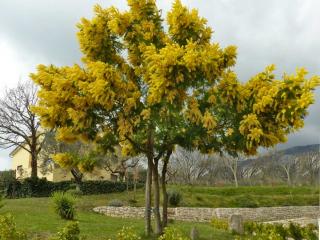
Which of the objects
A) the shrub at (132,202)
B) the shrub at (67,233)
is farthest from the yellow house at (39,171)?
the shrub at (67,233)

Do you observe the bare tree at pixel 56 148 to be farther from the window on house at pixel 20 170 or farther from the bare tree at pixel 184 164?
the bare tree at pixel 184 164

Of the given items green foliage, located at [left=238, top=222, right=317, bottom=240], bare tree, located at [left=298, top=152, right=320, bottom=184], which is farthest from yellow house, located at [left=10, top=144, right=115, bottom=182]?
bare tree, located at [left=298, top=152, right=320, bottom=184]

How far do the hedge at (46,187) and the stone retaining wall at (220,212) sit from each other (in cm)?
852

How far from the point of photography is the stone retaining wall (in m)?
26.3

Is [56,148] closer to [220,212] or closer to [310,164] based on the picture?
[220,212]

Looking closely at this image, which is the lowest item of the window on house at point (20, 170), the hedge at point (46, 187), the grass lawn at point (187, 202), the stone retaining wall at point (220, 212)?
the stone retaining wall at point (220, 212)

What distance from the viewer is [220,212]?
96.1 feet

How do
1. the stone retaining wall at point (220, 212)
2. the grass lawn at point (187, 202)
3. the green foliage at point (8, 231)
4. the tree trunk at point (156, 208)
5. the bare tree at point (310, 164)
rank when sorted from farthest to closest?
the bare tree at point (310, 164)
the stone retaining wall at point (220, 212)
the grass lawn at point (187, 202)
the tree trunk at point (156, 208)
the green foliage at point (8, 231)

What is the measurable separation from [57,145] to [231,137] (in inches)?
1082

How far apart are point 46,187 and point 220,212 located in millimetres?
14097

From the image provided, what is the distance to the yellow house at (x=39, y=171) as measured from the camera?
4383 cm

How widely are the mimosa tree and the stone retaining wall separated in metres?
12.4

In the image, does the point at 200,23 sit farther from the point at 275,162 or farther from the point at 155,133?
the point at 275,162

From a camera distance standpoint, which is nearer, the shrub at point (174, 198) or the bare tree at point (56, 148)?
the shrub at point (174, 198)
